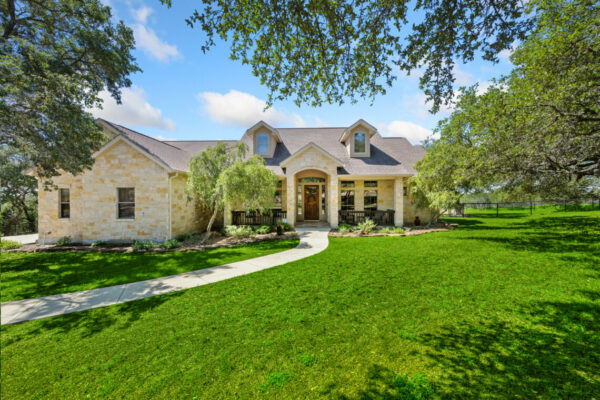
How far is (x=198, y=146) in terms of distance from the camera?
1831cm

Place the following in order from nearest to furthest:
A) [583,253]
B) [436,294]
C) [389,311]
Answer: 1. [389,311]
2. [436,294]
3. [583,253]

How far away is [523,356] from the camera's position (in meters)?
2.93

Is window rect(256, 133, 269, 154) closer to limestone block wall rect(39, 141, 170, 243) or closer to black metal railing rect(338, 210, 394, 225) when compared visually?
limestone block wall rect(39, 141, 170, 243)

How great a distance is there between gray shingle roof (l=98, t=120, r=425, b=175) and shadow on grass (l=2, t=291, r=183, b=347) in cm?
984

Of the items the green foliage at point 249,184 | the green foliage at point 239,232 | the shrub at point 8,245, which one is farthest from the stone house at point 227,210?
the green foliage at point 249,184

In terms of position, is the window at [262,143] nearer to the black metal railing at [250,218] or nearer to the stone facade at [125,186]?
the black metal railing at [250,218]

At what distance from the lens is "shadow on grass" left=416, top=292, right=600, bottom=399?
2432mm

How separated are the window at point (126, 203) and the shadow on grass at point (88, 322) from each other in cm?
842

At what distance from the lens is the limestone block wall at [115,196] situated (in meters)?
10.9

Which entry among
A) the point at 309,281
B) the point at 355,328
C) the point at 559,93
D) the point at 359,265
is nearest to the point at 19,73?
the point at 309,281

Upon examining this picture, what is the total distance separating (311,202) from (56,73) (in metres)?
13.9

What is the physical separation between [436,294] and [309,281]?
9.58 feet

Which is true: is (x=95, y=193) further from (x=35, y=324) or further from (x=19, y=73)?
(x=35, y=324)

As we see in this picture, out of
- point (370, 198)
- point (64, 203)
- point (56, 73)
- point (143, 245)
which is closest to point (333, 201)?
point (370, 198)
